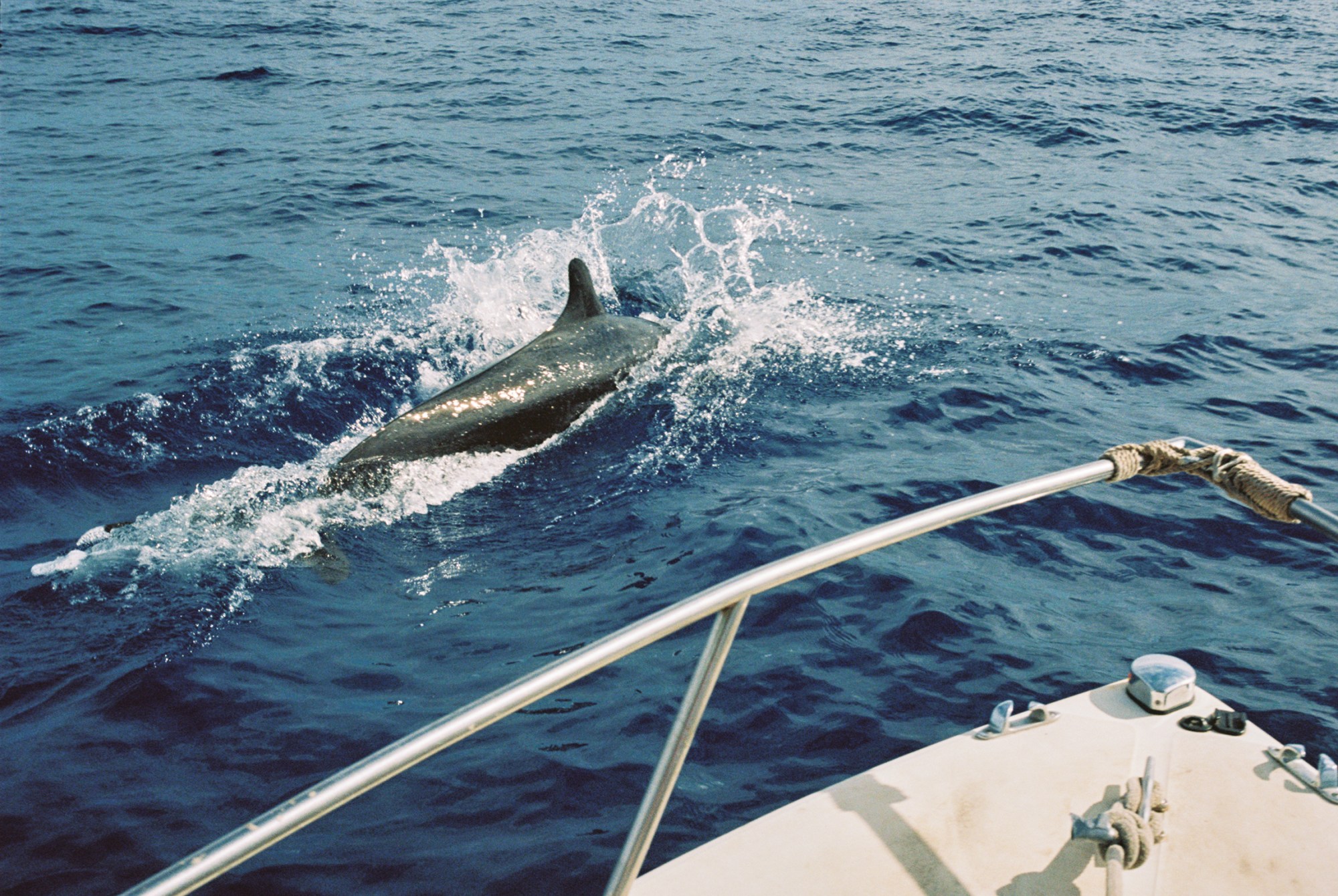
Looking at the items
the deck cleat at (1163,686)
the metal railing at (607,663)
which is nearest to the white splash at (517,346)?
the deck cleat at (1163,686)

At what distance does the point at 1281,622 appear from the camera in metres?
6.27

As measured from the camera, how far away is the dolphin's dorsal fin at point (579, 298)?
419 inches

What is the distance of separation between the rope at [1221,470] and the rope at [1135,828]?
967 millimetres

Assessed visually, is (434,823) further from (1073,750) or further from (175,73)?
(175,73)

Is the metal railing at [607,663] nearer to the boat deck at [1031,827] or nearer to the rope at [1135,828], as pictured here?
the boat deck at [1031,827]

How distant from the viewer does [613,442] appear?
8.96 meters

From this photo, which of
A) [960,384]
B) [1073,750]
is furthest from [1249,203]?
[1073,750]

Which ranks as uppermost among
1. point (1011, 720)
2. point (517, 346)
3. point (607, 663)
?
point (607, 663)

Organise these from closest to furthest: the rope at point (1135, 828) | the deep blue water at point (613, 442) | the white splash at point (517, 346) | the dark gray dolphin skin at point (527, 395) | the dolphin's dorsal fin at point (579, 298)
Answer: the rope at point (1135, 828)
the deep blue water at point (613, 442)
the white splash at point (517, 346)
the dark gray dolphin skin at point (527, 395)
the dolphin's dorsal fin at point (579, 298)

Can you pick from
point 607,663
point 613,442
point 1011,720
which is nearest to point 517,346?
point 613,442

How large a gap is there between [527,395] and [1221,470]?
22.0ft

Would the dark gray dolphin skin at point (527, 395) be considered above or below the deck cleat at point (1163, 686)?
below

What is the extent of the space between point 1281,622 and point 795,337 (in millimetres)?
5807

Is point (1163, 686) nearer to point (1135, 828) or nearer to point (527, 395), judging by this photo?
point (1135, 828)
